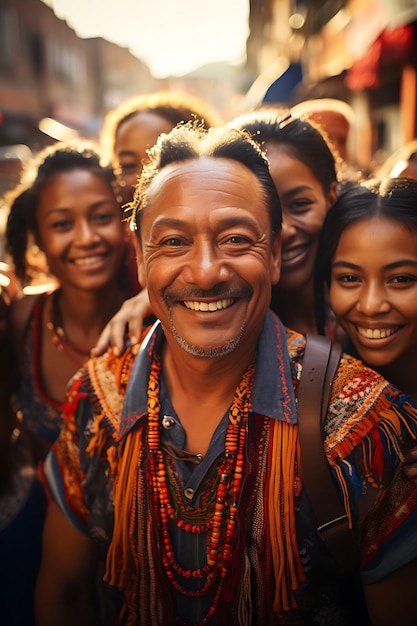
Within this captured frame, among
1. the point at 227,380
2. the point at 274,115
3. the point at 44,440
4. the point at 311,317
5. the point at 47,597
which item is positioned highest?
the point at 274,115

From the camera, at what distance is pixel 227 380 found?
154cm

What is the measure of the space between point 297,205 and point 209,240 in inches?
29.7

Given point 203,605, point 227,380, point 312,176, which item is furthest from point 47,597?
point 312,176

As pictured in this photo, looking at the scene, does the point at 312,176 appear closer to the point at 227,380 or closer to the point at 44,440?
the point at 227,380

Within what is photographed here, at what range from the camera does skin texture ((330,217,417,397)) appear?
5.26 ft

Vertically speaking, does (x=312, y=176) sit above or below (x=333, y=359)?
above

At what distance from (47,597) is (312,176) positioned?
1829 millimetres

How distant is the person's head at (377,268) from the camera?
1.61m

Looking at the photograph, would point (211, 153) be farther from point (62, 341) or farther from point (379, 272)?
point (62, 341)

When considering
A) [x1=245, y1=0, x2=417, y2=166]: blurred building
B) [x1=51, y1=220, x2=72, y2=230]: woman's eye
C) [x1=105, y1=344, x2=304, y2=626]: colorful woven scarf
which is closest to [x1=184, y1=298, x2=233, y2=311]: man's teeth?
[x1=105, y1=344, x2=304, y2=626]: colorful woven scarf

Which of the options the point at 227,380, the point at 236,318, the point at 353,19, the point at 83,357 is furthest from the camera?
the point at 353,19

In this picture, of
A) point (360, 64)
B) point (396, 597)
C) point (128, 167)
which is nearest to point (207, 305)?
point (396, 597)

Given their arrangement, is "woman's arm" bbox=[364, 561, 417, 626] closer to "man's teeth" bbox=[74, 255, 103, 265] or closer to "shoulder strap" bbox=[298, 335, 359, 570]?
"shoulder strap" bbox=[298, 335, 359, 570]

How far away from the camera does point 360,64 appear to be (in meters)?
7.65
